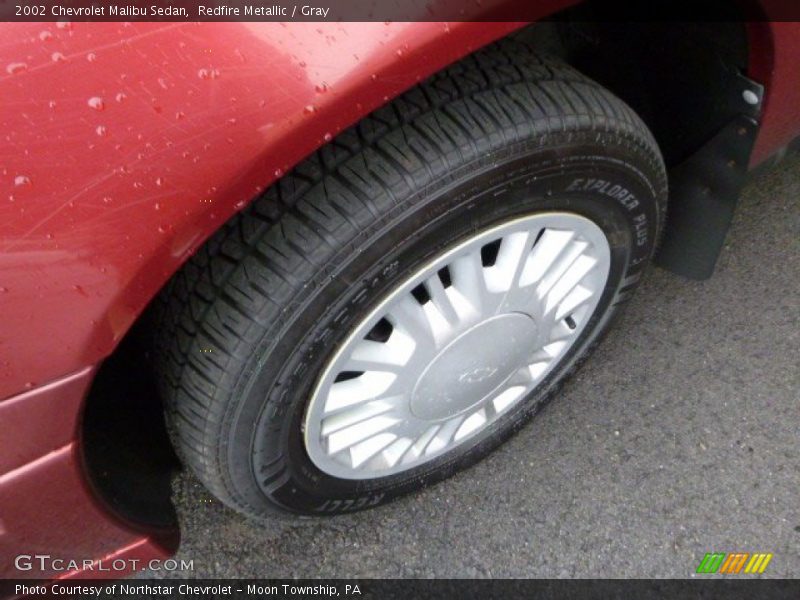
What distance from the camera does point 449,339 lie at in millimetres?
1292

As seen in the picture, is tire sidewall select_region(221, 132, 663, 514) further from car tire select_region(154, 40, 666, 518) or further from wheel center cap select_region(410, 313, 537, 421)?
wheel center cap select_region(410, 313, 537, 421)

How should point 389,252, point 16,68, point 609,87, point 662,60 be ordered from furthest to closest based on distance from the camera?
point 609,87 → point 662,60 → point 389,252 → point 16,68

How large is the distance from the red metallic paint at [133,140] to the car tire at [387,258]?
0.15 m

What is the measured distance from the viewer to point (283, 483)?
1324 millimetres

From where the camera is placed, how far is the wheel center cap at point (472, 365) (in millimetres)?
1320

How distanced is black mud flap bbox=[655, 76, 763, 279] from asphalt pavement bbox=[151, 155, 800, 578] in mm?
192

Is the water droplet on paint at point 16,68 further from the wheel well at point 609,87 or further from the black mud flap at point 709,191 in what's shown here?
the black mud flap at point 709,191

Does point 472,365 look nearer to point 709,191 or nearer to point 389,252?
point 389,252

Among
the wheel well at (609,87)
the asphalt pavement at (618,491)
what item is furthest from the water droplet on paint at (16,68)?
the asphalt pavement at (618,491)

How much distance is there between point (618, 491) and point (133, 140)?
4.16 feet

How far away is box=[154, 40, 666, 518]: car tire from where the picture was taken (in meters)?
1.05

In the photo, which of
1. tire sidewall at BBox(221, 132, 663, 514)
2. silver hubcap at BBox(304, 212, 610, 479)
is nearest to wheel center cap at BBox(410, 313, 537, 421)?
silver hubcap at BBox(304, 212, 610, 479)

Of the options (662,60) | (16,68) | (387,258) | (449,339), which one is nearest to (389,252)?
(387,258)

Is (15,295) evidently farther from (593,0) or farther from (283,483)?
(593,0)
